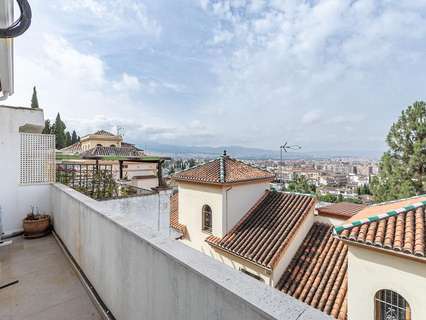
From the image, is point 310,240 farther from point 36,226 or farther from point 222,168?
point 36,226

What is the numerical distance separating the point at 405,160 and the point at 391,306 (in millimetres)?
21751

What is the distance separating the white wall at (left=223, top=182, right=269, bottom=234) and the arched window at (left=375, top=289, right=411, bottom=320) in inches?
230

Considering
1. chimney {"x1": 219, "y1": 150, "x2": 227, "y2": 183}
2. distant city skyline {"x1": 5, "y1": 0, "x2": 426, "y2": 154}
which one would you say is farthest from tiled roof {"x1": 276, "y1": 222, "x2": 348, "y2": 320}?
distant city skyline {"x1": 5, "y1": 0, "x2": 426, "y2": 154}

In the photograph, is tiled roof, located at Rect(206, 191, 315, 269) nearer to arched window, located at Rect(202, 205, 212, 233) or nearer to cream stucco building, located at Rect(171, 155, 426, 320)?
cream stucco building, located at Rect(171, 155, 426, 320)

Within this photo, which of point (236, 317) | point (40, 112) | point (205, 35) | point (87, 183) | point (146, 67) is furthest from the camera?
point (146, 67)

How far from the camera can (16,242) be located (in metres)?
4.96

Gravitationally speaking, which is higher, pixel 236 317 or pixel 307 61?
pixel 307 61

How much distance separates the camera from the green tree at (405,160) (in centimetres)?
1998

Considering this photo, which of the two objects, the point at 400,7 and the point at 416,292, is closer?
the point at 416,292

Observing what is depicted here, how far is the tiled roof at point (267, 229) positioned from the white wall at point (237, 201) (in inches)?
10.3

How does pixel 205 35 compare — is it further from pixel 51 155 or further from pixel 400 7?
pixel 51 155

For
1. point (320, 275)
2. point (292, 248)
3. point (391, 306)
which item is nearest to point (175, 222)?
point (292, 248)

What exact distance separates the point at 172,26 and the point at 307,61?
7978 millimetres

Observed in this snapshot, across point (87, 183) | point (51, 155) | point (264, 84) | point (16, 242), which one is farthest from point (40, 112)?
point (264, 84)
